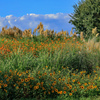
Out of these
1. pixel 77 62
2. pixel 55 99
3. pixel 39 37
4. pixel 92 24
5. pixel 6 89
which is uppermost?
pixel 92 24

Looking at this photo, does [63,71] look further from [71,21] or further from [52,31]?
[71,21]

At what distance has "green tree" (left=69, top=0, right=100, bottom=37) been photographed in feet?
50.0

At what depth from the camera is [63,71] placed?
6.34 meters

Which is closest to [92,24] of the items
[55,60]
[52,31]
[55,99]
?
[52,31]

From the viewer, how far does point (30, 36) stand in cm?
1180

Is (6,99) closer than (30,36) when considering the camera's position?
Yes

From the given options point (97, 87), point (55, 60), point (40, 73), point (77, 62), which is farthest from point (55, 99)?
point (77, 62)

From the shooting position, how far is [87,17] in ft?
50.8

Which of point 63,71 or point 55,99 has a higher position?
point 63,71

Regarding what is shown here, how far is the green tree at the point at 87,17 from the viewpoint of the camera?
15234 millimetres

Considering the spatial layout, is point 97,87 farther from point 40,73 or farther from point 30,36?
point 30,36

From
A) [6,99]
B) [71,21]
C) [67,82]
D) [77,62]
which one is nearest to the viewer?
[6,99]

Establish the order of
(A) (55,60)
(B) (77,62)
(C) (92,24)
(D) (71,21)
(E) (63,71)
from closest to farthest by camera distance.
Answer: (E) (63,71) → (A) (55,60) → (B) (77,62) → (C) (92,24) → (D) (71,21)

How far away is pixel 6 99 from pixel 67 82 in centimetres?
205
